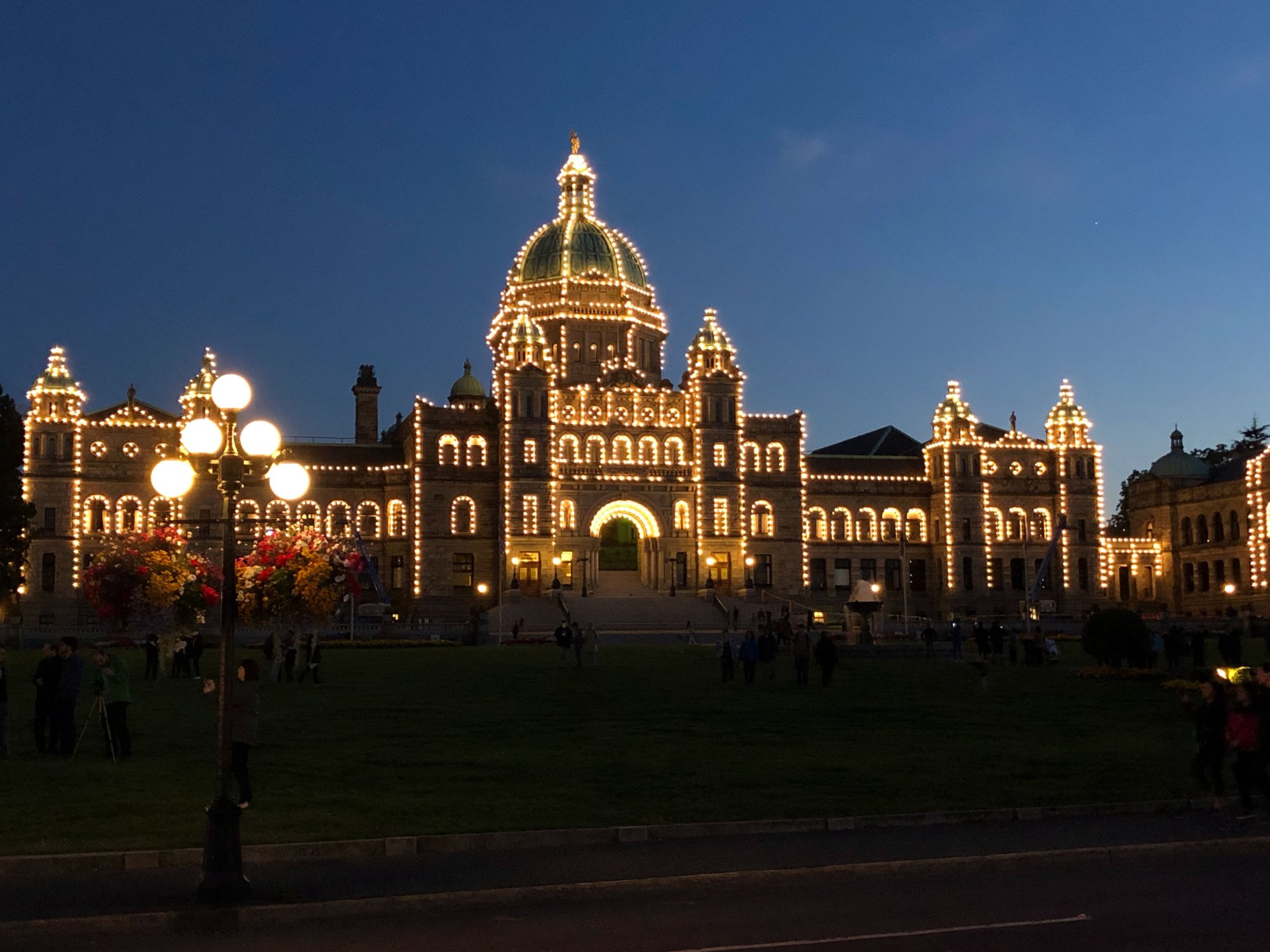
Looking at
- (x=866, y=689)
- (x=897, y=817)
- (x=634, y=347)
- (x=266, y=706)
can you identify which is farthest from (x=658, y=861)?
(x=634, y=347)

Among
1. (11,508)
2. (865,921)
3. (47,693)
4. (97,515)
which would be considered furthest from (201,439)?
(97,515)

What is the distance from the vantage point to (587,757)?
25.2 m

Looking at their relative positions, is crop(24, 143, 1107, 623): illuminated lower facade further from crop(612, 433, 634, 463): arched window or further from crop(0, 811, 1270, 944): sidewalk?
crop(0, 811, 1270, 944): sidewalk

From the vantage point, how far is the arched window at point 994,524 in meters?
95.9

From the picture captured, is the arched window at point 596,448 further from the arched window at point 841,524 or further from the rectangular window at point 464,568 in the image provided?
the arched window at point 841,524

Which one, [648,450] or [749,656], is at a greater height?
[648,450]

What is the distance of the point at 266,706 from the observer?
3353 centimetres

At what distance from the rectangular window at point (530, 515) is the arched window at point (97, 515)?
903 inches

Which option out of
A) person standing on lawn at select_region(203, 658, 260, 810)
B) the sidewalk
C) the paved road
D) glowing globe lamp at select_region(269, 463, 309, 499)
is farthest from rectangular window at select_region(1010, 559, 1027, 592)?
glowing globe lamp at select_region(269, 463, 309, 499)

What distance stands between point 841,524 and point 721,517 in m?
10.3

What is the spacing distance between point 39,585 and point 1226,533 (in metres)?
71.2

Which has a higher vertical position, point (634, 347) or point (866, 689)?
point (634, 347)

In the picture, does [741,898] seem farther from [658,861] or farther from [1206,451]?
[1206,451]

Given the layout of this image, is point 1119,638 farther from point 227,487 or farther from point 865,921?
point 227,487
